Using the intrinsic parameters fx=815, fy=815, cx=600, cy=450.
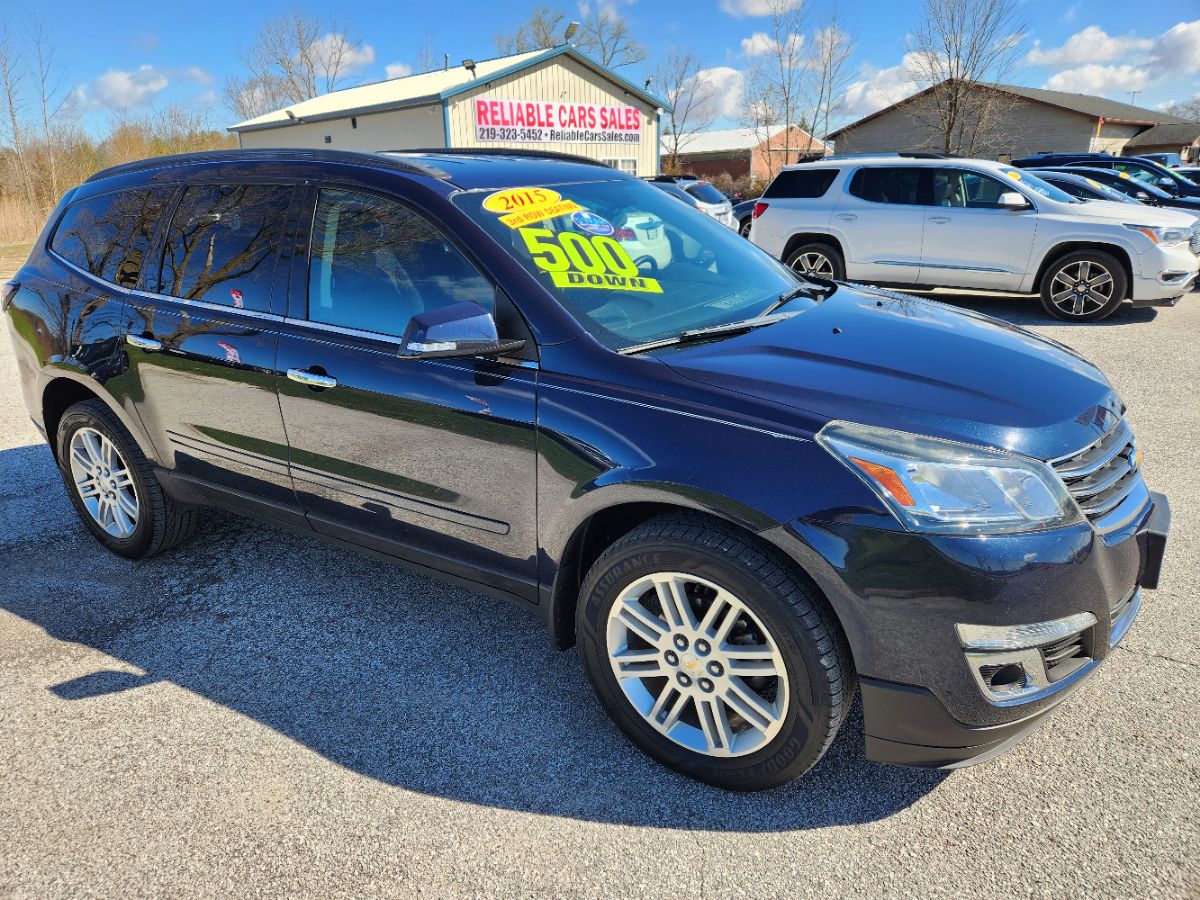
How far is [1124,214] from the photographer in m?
8.91

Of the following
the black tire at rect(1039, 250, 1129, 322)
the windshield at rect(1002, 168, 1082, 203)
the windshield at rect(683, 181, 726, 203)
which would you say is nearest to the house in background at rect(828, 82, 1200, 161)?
the windshield at rect(683, 181, 726, 203)

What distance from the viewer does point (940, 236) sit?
958cm

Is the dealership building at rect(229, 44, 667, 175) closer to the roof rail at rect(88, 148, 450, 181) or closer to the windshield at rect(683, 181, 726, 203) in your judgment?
the windshield at rect(683, 181, 726, 203)

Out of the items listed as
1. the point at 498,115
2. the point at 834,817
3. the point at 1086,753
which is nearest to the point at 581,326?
the point at 834,817

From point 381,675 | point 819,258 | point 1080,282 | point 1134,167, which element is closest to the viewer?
point 381,675

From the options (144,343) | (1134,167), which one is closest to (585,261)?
(144,343)

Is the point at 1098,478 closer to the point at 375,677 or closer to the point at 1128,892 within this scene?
the point at 1128,892

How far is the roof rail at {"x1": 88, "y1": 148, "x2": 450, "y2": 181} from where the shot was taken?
2.93 metres

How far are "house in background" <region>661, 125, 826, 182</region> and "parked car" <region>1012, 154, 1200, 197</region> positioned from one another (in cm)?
3422

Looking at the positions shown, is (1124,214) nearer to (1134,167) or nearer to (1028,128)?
(1134,167)

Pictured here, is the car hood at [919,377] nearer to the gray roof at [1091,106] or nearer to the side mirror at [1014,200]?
the side mirror at [1014,200]

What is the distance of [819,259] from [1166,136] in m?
54.9

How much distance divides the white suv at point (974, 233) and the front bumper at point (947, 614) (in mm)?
6388

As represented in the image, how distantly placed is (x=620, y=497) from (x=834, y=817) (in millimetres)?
1094
